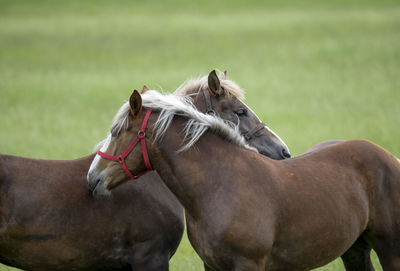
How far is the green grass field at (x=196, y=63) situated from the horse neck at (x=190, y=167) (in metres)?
2.63

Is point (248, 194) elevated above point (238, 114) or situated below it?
below

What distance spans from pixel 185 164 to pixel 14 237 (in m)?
1.70

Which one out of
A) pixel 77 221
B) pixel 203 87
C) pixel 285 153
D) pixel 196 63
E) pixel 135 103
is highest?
pixel 135 103

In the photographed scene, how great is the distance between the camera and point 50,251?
5316mm

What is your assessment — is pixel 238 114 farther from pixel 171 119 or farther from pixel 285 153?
pixel 171 119

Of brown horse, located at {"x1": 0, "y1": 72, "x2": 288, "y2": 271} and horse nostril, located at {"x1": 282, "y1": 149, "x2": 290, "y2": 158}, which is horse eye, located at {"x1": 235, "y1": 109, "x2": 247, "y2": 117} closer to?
Result: horse nostril, located at {"x1": 282, "y1": 149, "x2": 290, "y2": 158}

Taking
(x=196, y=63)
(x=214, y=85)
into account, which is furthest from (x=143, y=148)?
(x=196, y=63)

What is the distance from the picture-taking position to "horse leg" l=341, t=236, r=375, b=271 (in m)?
5.80

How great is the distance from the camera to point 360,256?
585 cm

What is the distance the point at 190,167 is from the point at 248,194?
536 mm

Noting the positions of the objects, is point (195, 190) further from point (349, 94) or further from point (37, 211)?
point (349, 94)

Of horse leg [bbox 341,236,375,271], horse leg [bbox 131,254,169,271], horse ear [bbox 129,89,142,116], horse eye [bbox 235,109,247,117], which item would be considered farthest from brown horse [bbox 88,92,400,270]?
horse eye [bbox 235,109,247,117]

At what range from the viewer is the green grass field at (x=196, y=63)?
16.3 meters

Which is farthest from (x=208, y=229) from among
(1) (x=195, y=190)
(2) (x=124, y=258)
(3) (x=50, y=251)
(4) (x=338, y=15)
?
(4) (x=338, y=15)
